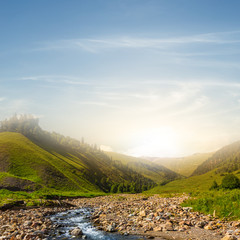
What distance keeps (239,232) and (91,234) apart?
10.9 metres

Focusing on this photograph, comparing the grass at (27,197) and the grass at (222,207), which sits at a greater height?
the grass at (222,207)

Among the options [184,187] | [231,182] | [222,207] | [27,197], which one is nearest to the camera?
[222,207]

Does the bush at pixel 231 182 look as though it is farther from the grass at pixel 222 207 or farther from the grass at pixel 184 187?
the grass at pixel 222 207

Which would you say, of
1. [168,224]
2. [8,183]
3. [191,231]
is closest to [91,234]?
[168,224]

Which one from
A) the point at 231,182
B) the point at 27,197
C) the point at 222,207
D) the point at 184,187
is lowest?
the point at 184,187

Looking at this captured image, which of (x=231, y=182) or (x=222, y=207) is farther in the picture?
(x=231, y=182)

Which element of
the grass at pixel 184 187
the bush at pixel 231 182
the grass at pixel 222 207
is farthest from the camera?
the grass at pixel 184 187

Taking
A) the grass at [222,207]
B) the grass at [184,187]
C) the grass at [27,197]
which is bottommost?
the grass at [184,187]

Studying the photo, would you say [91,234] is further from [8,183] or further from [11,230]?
[8,183]

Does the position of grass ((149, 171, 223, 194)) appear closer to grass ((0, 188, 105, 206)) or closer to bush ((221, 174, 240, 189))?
bush ((221, 174, 240, 189))

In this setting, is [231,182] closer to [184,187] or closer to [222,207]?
[222,207]

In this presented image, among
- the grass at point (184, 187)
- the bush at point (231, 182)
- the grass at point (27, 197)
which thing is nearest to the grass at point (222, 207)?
the grass at point (27, 197)

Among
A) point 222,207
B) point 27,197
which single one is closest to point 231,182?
point 222,207

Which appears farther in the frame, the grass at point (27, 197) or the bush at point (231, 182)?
the bush at point (231, 182)
